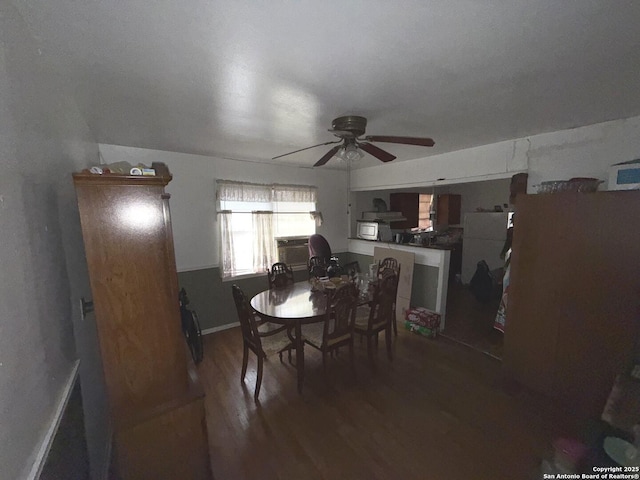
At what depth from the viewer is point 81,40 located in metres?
1.08

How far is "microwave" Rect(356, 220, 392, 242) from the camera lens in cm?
429

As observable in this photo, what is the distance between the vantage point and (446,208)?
19.8 ft

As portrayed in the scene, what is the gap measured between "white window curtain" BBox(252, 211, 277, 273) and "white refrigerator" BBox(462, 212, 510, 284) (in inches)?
160

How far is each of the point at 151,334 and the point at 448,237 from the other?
19.3 feet

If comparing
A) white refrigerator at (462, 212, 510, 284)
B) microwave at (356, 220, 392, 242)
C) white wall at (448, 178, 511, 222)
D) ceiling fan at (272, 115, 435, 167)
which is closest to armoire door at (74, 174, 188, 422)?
ceiling fan at (272, 115, 435, 167)

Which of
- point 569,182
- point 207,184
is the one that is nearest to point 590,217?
point 569,182

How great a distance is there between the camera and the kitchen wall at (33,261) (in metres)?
0.71

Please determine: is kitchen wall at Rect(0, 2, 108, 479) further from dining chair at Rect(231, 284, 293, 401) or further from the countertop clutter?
dining chair at Rect(231, 284, 293, 401)

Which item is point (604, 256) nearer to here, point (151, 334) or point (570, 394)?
point (570, 394)

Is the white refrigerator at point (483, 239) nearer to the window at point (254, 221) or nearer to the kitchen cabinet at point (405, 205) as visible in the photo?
the kitchen cabinet at point (405, 205)

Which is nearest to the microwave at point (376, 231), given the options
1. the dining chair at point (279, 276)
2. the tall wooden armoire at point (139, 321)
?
the dining chair at point (279, 276)

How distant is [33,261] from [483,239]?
598 centimetres

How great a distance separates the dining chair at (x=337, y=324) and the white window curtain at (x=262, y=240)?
1547 mm

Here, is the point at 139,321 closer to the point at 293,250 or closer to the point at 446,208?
the point at 293,250
